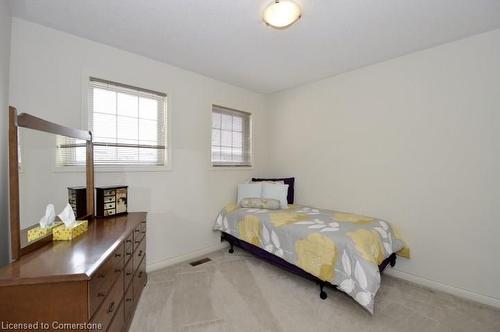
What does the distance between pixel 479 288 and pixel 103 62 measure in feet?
14.0

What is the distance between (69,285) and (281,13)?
2.15m

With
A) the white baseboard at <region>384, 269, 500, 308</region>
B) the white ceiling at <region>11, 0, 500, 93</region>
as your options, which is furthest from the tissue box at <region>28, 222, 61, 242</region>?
the white baseboard at <region>384, 269, 500, 308</region>

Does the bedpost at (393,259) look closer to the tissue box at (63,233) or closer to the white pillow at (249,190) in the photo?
the white pillow at (249,190)

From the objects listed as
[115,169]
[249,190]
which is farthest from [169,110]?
[249,190]

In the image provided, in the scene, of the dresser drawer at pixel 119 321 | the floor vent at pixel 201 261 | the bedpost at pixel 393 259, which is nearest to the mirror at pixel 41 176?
the dresser drawer at pixel 119 321

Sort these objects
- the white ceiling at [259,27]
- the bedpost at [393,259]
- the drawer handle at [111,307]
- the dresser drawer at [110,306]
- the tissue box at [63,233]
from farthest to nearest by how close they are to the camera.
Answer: the bedpost at [393,259] → the white ceiling at [259,27] → the tissue box at [63,233] → the drawer handle at [111,307] → the dresser drawer at [110,306]

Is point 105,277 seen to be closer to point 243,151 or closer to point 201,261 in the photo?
point 201,261

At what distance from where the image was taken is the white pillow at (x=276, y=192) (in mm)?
3041

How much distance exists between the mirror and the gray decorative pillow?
1846 millimetres

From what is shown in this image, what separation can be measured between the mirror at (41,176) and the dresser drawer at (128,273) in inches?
21.6

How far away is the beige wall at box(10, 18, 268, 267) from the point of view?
191 centimetres

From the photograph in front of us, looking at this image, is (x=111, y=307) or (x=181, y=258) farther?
(x=181, y=258)

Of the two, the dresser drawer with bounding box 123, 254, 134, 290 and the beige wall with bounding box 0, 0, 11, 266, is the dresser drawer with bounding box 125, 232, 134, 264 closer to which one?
the dresser drawer with bounding box 123, 254, 134, 290

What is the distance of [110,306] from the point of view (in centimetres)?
129
